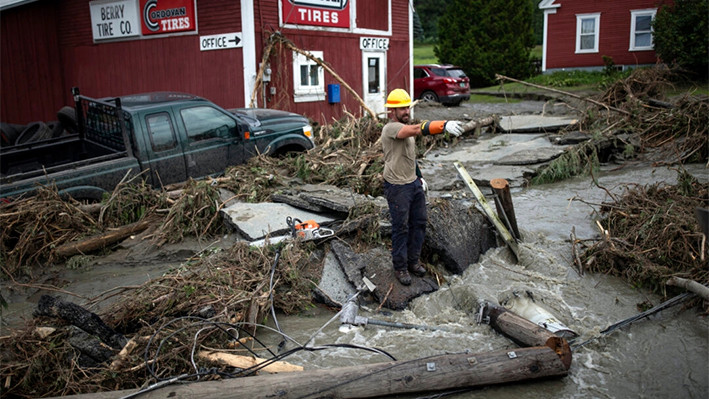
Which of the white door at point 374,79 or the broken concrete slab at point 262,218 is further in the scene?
the white door at point 374,79

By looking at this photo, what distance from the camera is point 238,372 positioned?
453cm

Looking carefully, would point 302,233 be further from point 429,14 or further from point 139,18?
point 429,14

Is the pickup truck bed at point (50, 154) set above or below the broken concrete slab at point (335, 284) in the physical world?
above

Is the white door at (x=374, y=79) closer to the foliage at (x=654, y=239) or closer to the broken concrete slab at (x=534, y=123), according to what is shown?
the broken concrete slab at (x=534, y=123)

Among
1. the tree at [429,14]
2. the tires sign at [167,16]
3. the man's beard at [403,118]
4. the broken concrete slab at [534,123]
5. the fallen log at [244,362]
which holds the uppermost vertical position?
the tree at [429,14]

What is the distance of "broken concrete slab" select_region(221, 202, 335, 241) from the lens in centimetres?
706

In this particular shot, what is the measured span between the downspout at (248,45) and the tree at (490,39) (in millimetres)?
19180

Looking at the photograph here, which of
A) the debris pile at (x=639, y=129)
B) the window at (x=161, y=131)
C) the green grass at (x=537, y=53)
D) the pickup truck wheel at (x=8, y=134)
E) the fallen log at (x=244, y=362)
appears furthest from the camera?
the green grass at (x=537, y=53)

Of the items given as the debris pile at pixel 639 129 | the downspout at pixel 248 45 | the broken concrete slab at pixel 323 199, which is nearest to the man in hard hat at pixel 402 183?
the broken concrete slab at pixel 323 199

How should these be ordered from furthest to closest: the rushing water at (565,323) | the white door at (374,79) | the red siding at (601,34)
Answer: the red siding at (601,34) → the white door at (374,79) → the rushing water at (565,323)

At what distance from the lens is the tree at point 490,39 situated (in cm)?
2998

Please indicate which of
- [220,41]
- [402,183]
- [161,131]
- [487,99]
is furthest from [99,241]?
[487,99]

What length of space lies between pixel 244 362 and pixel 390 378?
49.5 inches

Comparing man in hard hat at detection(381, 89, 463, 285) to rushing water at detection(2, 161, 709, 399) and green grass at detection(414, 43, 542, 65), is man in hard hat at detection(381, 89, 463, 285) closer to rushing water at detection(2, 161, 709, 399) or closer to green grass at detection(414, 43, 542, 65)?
rushing water at detection(2, 161, 709, 399)
